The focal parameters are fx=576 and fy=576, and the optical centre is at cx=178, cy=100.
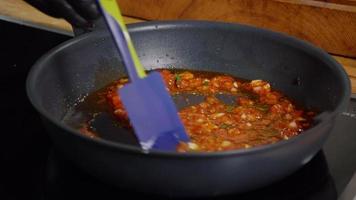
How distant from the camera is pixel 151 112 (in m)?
0.91

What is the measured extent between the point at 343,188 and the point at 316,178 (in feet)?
0.16

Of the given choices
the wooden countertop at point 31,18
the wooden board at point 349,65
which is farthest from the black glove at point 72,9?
the wooden board at point 349,65

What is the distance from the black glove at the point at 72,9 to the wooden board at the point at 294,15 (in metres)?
0.43

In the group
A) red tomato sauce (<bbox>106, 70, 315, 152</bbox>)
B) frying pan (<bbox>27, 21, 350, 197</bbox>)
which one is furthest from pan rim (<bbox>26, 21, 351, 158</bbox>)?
red tomato sauce (<bbox>106, 70, 315, 152</bbox>)

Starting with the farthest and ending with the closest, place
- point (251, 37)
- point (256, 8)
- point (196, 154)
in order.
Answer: point (256, 8) < point (251, 37) < point (196, 154)

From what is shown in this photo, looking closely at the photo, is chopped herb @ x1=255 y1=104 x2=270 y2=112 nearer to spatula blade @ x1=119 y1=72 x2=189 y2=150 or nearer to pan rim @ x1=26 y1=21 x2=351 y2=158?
pan rim @ x1=26 y1=21 x2=351 y2=158

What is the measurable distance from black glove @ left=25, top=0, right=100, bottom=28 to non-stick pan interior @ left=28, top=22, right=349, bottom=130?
0.24ft

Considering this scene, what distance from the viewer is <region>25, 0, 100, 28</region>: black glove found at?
A: 106cm

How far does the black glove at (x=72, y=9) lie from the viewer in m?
1.06

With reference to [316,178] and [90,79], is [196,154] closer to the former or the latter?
[316,178]

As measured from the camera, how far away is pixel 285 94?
1.21 metres

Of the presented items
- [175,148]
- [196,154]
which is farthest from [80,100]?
[196,154]

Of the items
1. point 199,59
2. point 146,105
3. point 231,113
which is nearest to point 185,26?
point 199,59

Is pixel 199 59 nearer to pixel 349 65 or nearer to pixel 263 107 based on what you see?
pixel 263 107
